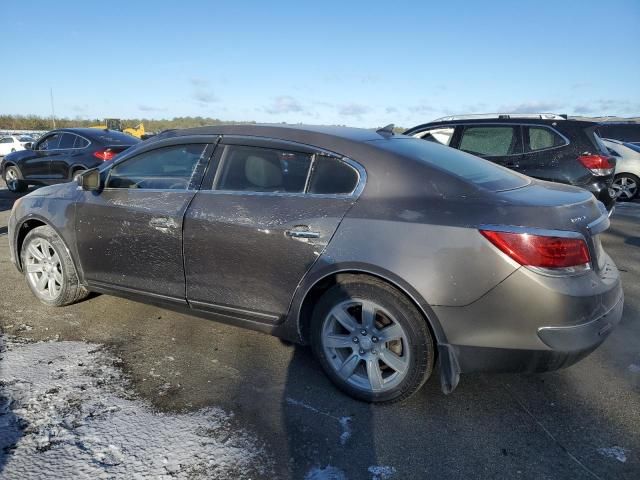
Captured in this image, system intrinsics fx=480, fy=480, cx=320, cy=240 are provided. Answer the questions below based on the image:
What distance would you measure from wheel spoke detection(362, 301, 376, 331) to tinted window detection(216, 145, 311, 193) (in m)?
0.84

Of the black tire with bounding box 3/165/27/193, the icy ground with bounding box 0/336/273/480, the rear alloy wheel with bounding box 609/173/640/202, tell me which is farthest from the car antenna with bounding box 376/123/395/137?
the black tire with bounding box 3/165/27/193

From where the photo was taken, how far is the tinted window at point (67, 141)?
403 inches

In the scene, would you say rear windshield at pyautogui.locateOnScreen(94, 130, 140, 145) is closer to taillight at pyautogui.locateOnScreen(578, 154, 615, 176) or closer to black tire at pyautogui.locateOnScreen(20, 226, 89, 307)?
black tire at pyautogui.locateOnScreen(20, 226, 89, 307)

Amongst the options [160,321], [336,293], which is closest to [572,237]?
[336,293]

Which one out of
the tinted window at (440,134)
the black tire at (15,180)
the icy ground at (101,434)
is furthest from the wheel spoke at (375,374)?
the black tire at (15,180)

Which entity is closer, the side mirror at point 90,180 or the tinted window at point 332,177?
the tinted window at point 332,177

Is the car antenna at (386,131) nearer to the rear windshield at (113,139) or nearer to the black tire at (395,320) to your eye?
the black tire at (395,320)

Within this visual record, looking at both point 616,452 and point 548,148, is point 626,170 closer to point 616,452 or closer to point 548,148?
point 548,148

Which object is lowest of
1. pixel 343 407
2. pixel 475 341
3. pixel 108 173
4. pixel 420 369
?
pixel 343 407

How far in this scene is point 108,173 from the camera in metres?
3.83

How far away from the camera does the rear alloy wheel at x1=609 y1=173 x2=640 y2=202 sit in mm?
11016

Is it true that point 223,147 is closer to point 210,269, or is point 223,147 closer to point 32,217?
point 210,269

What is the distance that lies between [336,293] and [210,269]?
92cm

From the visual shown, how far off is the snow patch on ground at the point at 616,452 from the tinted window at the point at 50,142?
11.2 m
